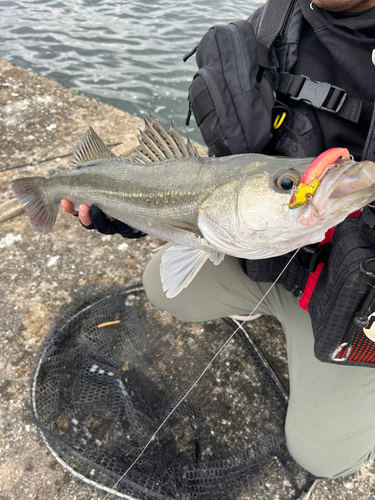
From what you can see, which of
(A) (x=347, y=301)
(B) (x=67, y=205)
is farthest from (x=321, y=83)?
(B) (x=67, y=205)

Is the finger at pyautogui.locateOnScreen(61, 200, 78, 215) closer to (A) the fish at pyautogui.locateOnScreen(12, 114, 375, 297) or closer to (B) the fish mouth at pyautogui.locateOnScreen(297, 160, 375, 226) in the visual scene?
(A) the fish at pyautogui.locateOnScreen(12, 114, 375, 297)

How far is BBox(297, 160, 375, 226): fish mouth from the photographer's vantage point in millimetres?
1242

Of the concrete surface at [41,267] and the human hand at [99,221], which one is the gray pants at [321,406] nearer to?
the concrete surface at [41,267]

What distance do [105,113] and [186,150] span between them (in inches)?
147

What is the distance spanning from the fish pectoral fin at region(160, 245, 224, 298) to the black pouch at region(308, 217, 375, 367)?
25.2 inches

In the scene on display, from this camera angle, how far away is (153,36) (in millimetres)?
9719

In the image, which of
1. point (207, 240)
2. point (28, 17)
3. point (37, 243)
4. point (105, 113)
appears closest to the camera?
point (207, 240)

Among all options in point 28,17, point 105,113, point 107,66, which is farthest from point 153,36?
point 105,113

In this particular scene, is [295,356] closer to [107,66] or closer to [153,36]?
[107,66]

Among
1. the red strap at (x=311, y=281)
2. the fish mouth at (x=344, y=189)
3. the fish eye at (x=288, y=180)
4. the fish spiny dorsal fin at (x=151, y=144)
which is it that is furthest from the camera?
the fish spiny dorsal fin at (x=151, y=144)

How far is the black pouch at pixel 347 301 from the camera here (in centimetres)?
170

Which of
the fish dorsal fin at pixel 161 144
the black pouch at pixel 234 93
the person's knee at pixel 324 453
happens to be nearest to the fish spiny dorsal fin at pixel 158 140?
the fish dorsal fin at pixel 161 144

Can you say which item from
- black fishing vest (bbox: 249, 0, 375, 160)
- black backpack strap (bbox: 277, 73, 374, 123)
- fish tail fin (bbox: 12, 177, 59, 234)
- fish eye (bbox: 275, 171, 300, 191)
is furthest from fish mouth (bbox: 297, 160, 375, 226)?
fish tail fin (bbox: 12, 177, 59, 234)

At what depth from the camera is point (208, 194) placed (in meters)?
1.86
